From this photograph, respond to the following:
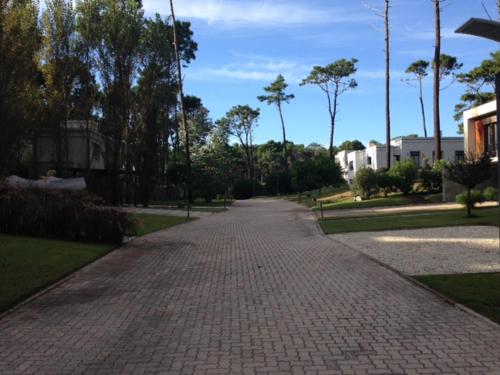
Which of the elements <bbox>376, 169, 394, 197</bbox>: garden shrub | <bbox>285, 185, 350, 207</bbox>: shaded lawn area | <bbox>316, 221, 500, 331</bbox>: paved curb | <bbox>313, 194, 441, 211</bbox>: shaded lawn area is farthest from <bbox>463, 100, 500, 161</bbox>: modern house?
<bbox>316, 221, 500, 331</bbox>: paved curb

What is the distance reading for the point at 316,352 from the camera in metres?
5.14

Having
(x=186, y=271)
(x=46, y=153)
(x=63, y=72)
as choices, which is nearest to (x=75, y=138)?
(x=46, y=153)

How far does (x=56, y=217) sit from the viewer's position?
47.9 feet

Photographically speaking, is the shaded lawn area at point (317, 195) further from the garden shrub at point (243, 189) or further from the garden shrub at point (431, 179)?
the garden shrub at point (243, 189)

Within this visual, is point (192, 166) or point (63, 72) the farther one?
point (192, 166)

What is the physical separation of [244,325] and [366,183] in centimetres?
3277

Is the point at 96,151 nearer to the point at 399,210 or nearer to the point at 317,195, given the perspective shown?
the point at 399,210

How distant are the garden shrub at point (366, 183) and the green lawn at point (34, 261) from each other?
26.6 m

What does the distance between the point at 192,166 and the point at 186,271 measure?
134 feet

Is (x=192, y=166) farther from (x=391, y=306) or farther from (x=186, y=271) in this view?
(x=391, y=306)

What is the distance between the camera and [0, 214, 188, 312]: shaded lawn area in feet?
27.2

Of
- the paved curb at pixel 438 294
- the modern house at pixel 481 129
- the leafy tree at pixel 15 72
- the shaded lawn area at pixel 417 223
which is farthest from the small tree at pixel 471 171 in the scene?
the leafy tree at pixel 15 72

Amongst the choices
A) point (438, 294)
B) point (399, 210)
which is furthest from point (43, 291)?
point (399, 210)

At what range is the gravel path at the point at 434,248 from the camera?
1025 cm
